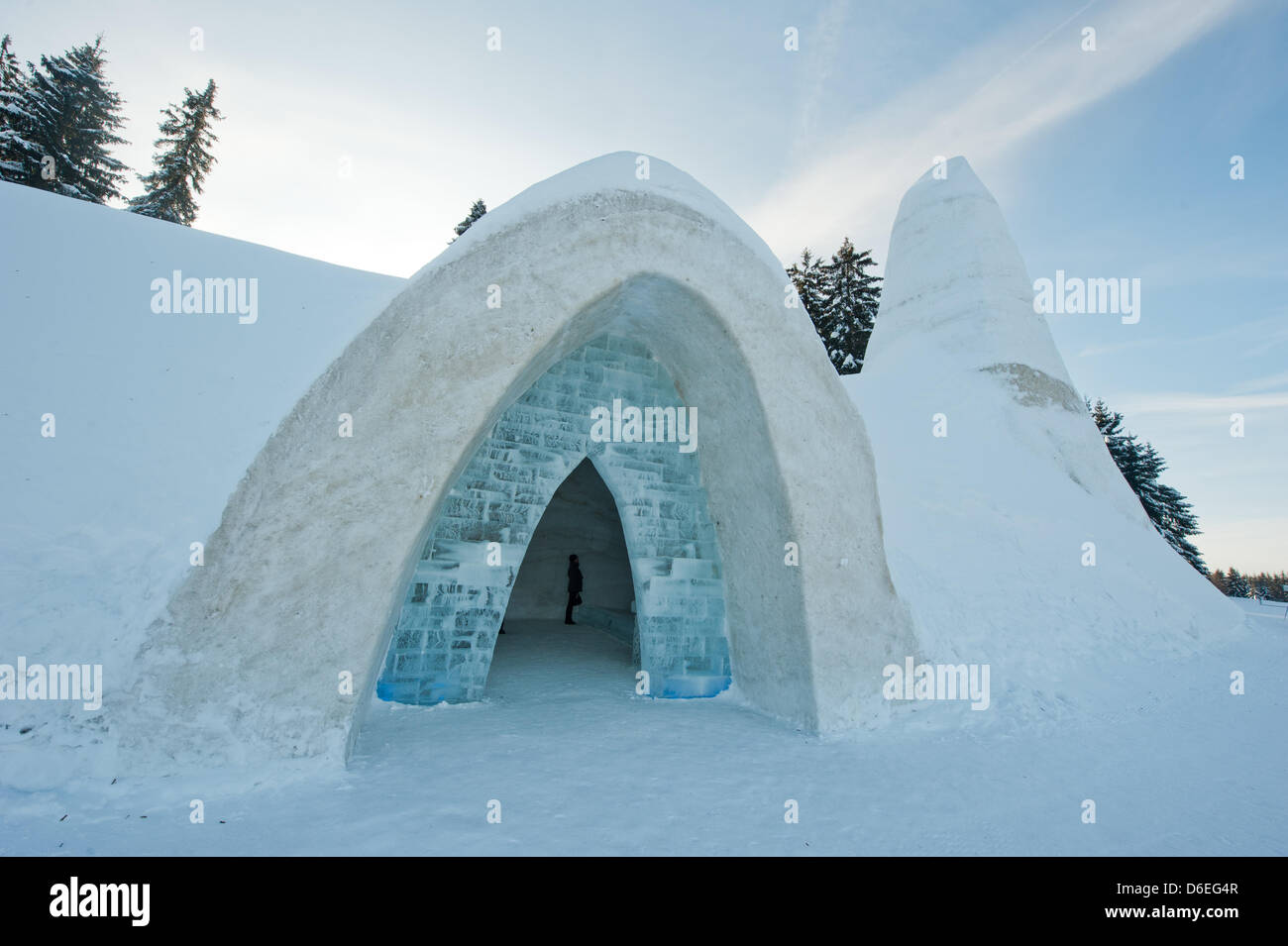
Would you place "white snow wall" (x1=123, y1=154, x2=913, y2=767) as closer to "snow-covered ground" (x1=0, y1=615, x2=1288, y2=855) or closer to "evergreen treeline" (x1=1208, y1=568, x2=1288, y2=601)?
"snow-covered ground" (x1=0, y1=615, x2=1288, y2=855)

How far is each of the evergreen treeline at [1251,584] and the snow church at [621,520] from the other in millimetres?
30622

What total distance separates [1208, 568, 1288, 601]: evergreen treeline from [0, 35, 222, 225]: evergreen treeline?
160 ft

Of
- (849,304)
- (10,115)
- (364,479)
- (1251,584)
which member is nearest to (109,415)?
(364,479)

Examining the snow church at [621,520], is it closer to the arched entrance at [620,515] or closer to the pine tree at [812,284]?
the arched entrance at [620,515]

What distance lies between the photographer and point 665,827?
152 inches

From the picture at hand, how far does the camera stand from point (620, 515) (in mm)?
7641

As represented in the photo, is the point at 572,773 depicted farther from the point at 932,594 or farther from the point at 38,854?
the point at 932,594

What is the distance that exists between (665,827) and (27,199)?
9677 millimetres

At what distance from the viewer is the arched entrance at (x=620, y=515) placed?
258 inches

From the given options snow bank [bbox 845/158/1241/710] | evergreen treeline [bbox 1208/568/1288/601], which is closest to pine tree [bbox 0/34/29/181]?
snow bank [bbox 845/158/1241/710]

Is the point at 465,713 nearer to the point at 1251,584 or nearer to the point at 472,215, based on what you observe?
the point at 472,215

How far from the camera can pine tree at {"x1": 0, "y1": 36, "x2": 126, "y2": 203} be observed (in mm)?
18328
